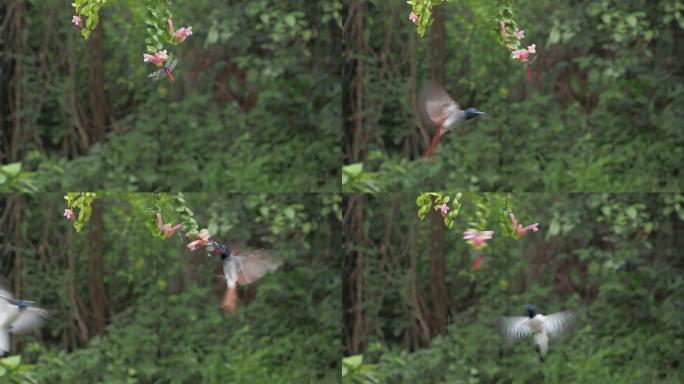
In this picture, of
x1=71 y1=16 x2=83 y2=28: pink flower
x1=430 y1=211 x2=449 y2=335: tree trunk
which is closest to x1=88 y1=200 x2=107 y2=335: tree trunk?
x1=71 y1=16 x2=83 y2=28: pink flower

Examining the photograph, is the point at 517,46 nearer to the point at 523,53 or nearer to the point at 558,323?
the point at 523,53

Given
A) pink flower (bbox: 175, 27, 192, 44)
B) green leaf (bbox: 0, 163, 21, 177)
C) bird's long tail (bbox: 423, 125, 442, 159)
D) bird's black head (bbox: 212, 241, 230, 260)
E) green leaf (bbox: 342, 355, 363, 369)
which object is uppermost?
pink flower (bbox: 175, 27, 192, 44)

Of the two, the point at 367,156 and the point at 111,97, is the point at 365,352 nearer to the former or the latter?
the point at 367,156

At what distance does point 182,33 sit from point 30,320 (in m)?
1.06

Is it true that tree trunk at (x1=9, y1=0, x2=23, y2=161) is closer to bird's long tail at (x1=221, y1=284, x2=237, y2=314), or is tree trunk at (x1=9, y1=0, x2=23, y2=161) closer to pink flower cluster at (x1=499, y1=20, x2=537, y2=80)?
bird's long tail at (x1=221, y1=284, x2=237, y2=314)

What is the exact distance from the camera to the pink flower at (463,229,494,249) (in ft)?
23.3

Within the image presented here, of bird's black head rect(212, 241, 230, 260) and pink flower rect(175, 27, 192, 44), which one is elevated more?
pink flower rect(175, 27, 192, 44)

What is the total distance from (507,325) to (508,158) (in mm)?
549

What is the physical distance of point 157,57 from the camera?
706 cm

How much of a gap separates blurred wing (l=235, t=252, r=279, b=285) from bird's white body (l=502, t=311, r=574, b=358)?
0.80 m

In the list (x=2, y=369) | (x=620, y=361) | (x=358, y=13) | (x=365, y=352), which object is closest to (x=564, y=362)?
(x=620, y=361)

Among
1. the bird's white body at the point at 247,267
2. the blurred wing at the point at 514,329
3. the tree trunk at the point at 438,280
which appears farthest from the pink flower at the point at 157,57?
the blurred wing at the point at 514,329

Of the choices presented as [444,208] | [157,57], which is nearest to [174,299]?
[157,57]

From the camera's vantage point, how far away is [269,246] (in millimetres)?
7105
